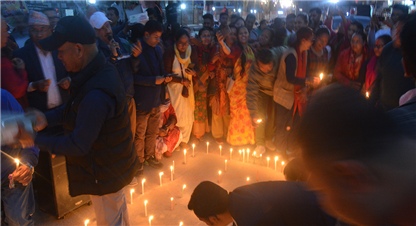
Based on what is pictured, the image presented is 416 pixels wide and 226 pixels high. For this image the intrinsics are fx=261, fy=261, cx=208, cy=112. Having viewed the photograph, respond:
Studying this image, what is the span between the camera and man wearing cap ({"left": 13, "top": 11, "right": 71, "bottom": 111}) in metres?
2.97

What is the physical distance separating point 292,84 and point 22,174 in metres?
3.70

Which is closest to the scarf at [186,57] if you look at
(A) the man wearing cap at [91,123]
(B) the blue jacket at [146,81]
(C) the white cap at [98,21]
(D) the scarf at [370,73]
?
(B) the blue jacket at [146,81]

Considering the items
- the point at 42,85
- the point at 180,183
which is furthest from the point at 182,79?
the point at 42,85

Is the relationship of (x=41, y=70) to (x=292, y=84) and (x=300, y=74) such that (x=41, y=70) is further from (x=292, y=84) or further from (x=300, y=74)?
(x=300, y=74)

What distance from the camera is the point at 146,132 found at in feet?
13.8

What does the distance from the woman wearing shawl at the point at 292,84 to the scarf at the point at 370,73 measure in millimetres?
1094

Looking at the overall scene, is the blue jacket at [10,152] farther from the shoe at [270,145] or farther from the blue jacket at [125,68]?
the shoe at [270,145]

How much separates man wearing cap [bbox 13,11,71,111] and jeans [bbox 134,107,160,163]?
1133mm

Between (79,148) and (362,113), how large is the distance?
1.73 meters

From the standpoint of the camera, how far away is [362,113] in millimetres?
867

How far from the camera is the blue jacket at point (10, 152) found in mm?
2027

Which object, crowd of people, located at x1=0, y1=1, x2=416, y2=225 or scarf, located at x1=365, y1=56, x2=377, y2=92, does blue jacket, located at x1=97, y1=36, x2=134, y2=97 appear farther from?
scarf, located at x1=365, y1=56, x2=377, y2=92

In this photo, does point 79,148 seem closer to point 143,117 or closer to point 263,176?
point 143,117

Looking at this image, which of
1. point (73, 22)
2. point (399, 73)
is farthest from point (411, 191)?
point (399, 73)
